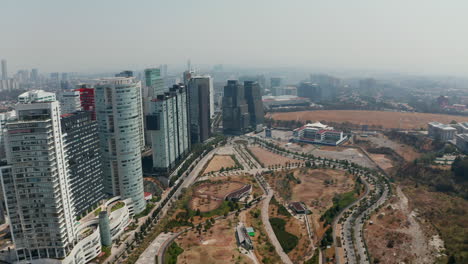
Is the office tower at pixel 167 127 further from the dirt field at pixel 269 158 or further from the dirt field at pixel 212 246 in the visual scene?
the dirt field at pixel 212 246

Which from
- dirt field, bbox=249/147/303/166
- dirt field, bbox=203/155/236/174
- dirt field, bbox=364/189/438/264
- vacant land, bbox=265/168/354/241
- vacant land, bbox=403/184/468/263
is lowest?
dirt field, bbox=249/147/303/166

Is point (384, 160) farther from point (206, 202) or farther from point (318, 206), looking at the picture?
point (206, 202)

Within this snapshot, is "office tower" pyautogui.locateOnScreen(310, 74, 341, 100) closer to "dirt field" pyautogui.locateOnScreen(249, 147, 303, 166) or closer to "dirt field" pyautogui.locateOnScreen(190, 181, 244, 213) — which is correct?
"dirt field" pyautogui.locateOnScreen(249, 147, 303, 166)

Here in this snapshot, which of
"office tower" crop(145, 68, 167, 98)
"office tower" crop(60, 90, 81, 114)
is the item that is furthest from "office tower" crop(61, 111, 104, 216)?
"office tower" crop(145, 68, 167, 98)

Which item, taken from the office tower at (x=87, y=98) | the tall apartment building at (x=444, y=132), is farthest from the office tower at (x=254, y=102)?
the office tower at (x=87, y=98)

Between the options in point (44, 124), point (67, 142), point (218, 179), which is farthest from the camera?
point (218, 179)

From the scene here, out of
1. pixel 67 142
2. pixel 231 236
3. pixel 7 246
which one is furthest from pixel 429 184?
pixel 7 246
